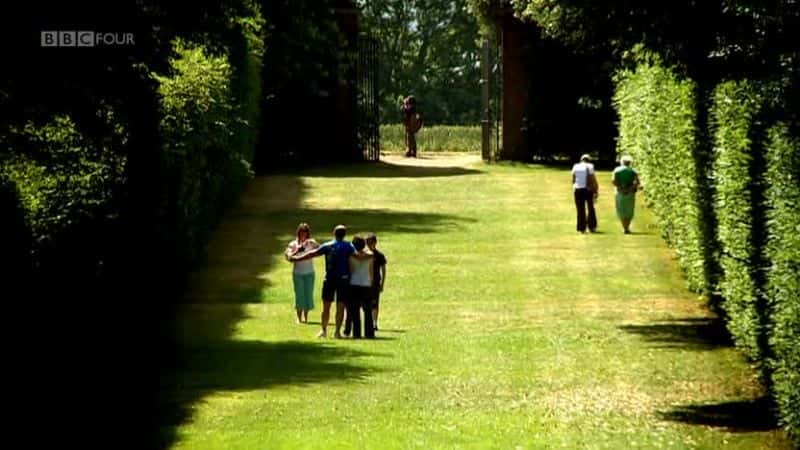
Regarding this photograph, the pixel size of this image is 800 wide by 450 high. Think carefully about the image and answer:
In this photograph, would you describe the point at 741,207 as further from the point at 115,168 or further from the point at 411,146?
the point at 411,146

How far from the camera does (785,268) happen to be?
17625 millimetres

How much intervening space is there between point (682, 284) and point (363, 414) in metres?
11.9

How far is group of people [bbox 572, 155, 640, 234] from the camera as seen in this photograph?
1426 inches

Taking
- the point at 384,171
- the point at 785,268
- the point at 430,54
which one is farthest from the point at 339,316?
the point at 430,54

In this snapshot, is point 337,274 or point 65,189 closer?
point 65,189

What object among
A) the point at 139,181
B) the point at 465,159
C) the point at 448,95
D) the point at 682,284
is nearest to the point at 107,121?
the point at 139,181

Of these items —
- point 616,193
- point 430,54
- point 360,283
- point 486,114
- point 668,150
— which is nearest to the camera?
point 360,283

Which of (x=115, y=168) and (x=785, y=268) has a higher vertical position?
(x=115, y=168)

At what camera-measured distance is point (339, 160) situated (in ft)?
171

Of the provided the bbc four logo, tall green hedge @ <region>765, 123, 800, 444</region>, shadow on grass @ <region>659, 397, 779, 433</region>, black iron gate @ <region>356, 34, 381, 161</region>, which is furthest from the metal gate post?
tall green hedge @ <region>765, 123, 800, 444</region>

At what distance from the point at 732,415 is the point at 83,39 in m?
7.60

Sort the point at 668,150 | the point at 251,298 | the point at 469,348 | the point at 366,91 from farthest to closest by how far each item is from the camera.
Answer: the point at 366,91 → the point at 668,150 → the point at 251,298 → the point at 469,348

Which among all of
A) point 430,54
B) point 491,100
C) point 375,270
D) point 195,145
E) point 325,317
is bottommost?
point 325,317

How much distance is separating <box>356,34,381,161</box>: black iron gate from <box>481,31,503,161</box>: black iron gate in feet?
9.46
